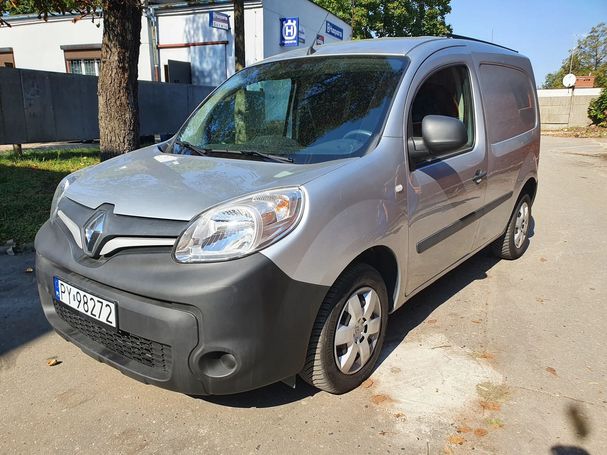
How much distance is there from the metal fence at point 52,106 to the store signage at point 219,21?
2694mm

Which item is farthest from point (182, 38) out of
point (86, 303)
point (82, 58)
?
point (86, 303)

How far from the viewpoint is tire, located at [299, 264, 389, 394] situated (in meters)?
2.44

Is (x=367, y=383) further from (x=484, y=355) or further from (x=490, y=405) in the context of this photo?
(x=484, y=355)

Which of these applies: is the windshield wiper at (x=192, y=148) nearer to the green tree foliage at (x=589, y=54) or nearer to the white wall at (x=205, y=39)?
the white wall at (x=205, y=39)

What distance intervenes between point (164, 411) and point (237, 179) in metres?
1.29

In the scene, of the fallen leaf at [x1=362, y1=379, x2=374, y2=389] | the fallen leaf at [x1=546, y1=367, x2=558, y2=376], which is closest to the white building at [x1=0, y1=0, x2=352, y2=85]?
the fallen leaf at [x1=362, y1=379, x2=374, y2=389]

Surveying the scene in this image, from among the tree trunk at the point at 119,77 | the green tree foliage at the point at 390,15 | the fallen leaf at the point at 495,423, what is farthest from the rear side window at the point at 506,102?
the green tree foliage at the point at 390,15

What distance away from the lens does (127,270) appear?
222cm

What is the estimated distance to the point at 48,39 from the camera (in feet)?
65.3

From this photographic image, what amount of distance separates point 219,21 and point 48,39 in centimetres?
902

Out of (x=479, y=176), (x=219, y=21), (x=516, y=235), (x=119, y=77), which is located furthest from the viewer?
(x=219, y=21)

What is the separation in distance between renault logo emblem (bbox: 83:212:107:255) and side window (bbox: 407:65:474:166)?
5.69 feet

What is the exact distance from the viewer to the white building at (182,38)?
16844 mm

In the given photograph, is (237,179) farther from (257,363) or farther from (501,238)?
(501,238)
